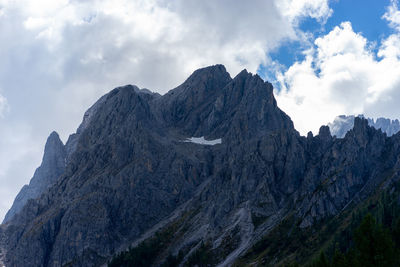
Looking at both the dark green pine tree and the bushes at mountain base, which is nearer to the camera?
the bushes at mountain base

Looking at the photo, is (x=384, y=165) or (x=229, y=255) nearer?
(x=229, y=255)

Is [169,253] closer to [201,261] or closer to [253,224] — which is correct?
[201,261]

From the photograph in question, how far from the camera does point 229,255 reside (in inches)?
6924

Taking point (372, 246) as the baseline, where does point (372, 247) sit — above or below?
below

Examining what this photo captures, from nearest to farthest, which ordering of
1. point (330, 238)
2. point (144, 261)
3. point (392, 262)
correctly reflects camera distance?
point (392, 262)
point (330, 238)
point (144, 261)

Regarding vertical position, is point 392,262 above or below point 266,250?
above

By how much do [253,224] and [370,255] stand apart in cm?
14510

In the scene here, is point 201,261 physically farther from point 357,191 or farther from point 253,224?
point 357,191

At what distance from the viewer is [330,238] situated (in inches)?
6058

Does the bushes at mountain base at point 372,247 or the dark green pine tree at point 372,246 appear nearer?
the bushes at mountain base at point 372,247

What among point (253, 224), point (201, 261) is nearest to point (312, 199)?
point (253, 224)

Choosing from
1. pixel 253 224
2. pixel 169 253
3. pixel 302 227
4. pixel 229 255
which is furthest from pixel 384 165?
pixel 169 253

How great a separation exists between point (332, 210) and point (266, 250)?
3534 cm

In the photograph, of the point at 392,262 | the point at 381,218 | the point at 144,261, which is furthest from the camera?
the point at 144,261
